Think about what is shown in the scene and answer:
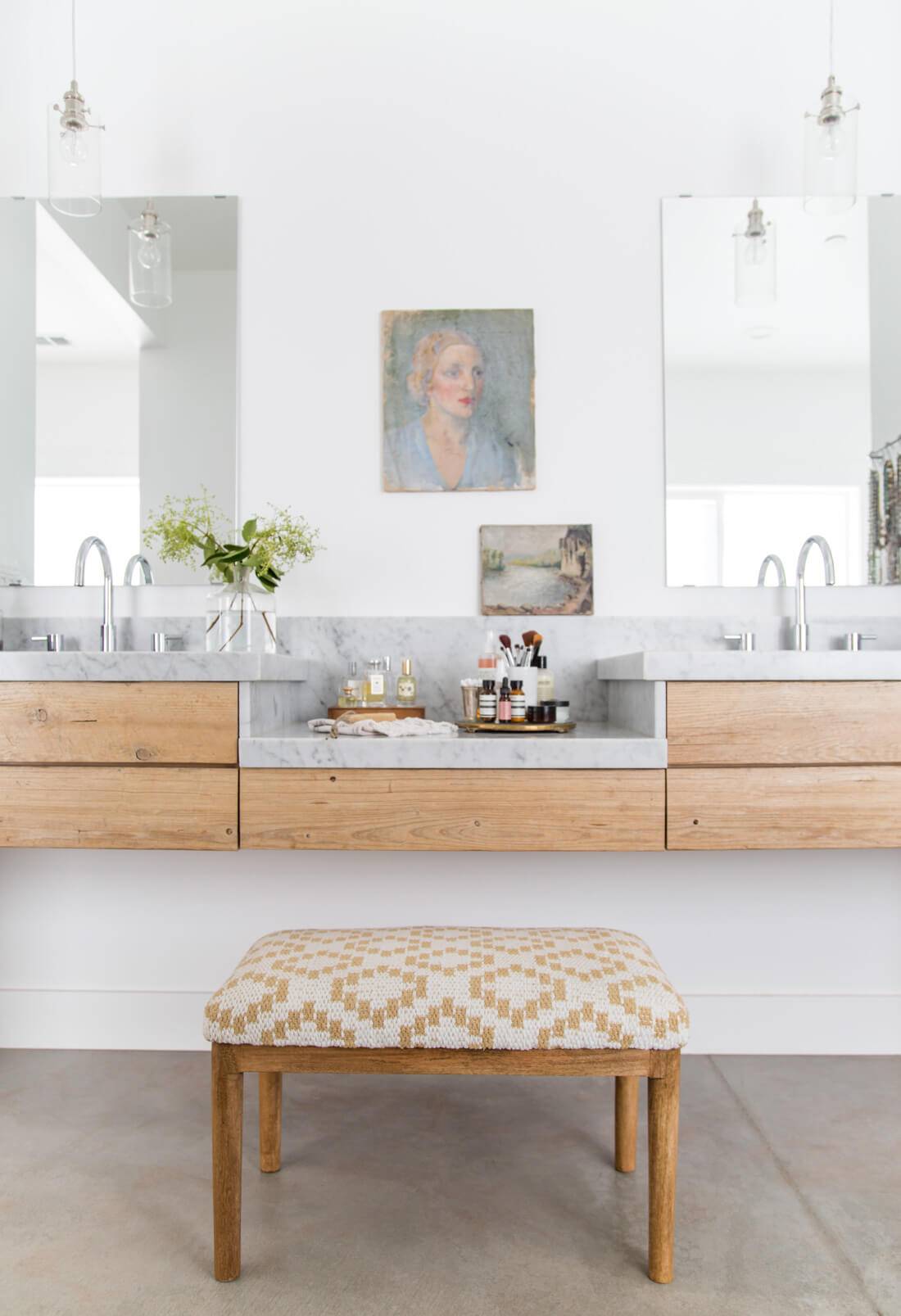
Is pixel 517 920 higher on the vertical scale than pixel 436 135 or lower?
lower

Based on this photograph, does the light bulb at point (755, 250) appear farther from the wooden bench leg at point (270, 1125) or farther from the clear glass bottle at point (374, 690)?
the wooden bench leg at point (270, 1125)

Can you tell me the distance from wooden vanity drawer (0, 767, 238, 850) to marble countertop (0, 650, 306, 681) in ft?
0.60

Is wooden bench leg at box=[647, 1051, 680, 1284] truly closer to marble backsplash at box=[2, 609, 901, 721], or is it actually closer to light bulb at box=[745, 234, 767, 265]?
marble backsplash at box=[2, 609, 901, 721]

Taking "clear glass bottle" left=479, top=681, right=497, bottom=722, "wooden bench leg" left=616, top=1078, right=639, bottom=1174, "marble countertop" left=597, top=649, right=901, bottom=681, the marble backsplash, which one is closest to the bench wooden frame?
"wooden bench leg" left=616, top=1078, right=639, bottom=1174

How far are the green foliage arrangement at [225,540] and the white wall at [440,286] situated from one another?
0.22ft

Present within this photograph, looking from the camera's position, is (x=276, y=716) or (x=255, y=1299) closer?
(x=255, y=1299)

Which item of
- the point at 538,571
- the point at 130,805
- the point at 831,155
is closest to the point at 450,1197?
the point at 130,805

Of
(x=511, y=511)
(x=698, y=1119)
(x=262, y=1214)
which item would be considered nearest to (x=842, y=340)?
(x=511, y=511)

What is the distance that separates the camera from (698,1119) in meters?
1.97

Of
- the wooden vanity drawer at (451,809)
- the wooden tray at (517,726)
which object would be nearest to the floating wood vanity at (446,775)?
the wooden vanity drawer at (451,809)

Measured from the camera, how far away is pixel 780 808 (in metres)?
1.81

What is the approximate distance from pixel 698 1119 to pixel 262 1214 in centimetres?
93

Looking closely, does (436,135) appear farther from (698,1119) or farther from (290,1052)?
(698,1119)

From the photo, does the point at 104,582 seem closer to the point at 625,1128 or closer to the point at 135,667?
the point at 135,667
